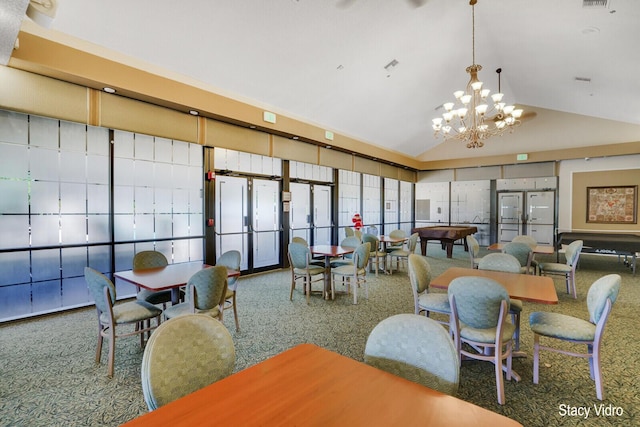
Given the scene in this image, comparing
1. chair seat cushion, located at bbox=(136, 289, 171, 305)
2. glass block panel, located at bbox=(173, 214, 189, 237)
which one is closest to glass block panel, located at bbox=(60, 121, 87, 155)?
glass block panel, located at bbox=(173, 214, 189, 237)

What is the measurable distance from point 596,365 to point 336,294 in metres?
3.34

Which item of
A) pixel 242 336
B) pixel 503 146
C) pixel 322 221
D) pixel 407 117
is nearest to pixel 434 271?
pixel 322 221

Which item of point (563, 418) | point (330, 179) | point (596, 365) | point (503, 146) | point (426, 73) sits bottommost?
point (563, 418)

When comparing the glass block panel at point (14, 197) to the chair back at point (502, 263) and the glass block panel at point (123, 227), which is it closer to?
the glass block panel at point (123, 227)

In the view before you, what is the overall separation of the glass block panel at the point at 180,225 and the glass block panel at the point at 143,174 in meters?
0.70

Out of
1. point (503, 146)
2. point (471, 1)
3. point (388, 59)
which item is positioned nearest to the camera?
point (471, 1)

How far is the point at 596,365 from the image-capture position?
2.38 m

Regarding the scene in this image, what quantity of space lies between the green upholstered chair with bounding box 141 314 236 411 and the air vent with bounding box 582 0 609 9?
19.5 feet

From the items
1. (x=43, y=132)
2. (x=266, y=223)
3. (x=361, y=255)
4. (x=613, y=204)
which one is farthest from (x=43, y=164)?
(x=613, y=204)

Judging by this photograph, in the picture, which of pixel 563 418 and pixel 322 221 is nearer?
pixel 563 418

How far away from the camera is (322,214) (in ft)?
27.5

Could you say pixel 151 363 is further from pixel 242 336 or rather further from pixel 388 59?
pixel 388 59

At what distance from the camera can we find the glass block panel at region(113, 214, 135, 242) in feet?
15.5

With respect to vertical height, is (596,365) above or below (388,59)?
below
